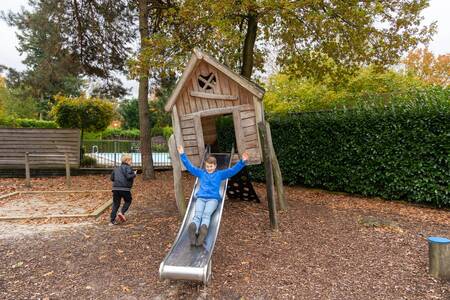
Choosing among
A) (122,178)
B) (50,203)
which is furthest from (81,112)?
(122,178)

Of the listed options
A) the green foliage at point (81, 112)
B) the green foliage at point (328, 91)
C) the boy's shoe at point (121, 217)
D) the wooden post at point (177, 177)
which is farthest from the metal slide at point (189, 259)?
the green foliage at point (81, 112)

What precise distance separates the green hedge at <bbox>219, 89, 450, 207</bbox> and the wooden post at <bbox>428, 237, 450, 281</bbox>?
14.0 feet

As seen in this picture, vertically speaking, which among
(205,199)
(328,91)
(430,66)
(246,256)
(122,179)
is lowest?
(246,256)

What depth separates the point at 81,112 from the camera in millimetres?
16703

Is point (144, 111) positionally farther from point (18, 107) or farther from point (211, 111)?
point (18, 107)

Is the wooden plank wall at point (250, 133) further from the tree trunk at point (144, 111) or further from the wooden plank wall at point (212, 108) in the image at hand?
the tree trunk at point (144, 111)

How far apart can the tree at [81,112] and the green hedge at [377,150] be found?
32.6 ft

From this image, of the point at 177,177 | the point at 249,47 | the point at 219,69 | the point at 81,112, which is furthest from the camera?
the point at 81,112

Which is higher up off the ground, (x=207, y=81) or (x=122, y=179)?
(x=207, y=81)

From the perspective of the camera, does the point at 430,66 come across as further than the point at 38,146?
Yes

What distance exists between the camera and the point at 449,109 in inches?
316

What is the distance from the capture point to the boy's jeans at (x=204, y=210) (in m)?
4.93

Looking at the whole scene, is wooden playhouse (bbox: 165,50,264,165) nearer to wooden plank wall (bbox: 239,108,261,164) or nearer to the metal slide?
wooden plank wall (bbox: 239,108,261,164)

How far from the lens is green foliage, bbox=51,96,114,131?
53.7 ft
